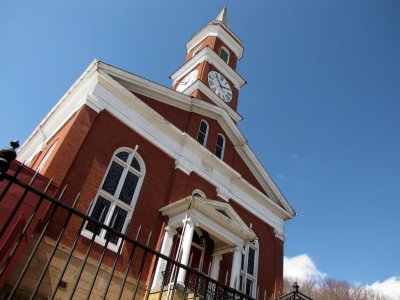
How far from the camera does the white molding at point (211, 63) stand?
76.7 feet

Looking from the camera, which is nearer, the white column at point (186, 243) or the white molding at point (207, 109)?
the white column at point (186, 243)

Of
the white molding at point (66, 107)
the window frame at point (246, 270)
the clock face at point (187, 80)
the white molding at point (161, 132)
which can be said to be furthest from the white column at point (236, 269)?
the clock face at point (187, 80)

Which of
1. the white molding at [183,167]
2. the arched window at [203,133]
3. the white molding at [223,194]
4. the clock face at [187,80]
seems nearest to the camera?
the white molding at [183,167]

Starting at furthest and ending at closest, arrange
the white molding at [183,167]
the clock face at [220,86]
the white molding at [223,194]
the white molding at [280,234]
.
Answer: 1. the clock face at [220,86]
2. the white molding at [280,234]
3. the white molding at [223,194]
4. the white molding at [183,167]

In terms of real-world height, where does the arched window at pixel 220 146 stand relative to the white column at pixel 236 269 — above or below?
above

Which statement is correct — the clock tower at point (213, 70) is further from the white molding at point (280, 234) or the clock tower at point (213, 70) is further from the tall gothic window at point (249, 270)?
the tall gothic window at point (249, 270)

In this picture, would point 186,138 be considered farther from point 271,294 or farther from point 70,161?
point 271,294

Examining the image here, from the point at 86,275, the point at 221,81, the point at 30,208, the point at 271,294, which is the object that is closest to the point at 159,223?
the point at 86,275

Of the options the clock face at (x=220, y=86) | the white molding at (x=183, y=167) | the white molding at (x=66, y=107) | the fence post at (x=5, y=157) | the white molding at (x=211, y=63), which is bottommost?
the fence post at (x=5, y=157)

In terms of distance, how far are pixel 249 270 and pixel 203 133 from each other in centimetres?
711

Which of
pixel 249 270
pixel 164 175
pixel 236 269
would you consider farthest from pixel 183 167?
pixel 249 270

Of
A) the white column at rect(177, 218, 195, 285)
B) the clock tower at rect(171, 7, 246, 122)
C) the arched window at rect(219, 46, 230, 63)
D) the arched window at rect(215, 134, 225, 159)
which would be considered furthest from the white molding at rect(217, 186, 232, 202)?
the arched window at rect(219, 46, 230, 63)

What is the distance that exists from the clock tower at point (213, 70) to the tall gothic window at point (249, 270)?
8582 mm

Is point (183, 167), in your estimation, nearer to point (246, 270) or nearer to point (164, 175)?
point (164, 175)
